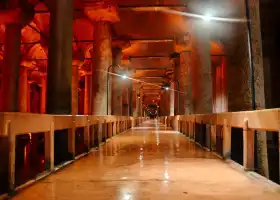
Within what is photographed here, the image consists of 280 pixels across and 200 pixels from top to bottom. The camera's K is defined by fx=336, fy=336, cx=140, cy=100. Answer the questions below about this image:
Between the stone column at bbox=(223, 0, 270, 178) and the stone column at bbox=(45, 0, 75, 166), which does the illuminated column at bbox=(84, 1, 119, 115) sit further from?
the stone column at bbox=(223, 0, 270, 178)

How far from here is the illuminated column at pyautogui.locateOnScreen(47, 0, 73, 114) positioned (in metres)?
9.29

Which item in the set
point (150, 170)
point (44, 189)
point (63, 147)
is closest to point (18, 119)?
point (44, 189)

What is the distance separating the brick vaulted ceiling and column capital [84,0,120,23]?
Result: 0.39 m

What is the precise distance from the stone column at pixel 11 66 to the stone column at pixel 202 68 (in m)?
10.4

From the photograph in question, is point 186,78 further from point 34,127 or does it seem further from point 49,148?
point 34,127

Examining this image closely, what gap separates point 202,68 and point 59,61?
7.85 meters

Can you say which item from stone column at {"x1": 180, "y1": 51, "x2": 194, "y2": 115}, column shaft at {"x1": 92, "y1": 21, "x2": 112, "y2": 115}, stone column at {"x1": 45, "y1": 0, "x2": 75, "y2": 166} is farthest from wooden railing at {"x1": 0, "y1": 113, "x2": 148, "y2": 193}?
stone column at {"x1": 180, "y1": 51, "x2": 194, "y2": 115}

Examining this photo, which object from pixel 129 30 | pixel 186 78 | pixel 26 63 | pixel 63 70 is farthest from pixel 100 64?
pixel 26 63

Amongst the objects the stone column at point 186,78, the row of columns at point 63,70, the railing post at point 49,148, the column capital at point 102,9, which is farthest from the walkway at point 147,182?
the stone column at point 186,78

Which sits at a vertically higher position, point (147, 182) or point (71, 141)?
point (71, 141)

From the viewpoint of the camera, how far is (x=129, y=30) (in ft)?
81.4

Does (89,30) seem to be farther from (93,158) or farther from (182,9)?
(93,158)

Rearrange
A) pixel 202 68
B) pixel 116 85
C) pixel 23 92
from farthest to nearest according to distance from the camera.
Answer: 1. pixel 116 85
2. pixel 23 92
3. pixel 202 68

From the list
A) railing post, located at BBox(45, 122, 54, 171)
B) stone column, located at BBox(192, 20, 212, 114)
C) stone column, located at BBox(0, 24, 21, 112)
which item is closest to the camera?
railing post, located at BBox(45, 122, 54, 171)
